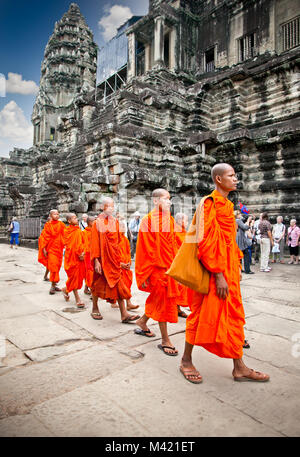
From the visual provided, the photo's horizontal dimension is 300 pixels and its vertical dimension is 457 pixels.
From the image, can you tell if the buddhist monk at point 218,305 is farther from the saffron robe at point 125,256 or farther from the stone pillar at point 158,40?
the stone pillar at point 158,40

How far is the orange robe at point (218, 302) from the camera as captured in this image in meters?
2.13

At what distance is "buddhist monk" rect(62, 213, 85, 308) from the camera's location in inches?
183

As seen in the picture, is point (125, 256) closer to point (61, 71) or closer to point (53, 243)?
point (53, 243)

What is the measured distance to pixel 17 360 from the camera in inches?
100

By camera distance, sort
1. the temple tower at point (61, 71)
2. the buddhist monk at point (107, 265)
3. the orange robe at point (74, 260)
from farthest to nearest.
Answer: the temple tower at point (61, 71)
the orange robe at point (74, 260)
the buddhist monk at point (107, 265)

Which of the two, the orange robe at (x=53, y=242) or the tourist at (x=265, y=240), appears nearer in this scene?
the orange robe at (x=53, y=242)

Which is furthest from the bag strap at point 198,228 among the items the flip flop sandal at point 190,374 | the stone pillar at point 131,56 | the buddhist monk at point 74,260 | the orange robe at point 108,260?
the stone pillar at point 131,56

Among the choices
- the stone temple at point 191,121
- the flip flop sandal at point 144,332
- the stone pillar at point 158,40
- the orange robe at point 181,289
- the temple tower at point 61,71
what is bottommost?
the flip flop sandal at point 144,332

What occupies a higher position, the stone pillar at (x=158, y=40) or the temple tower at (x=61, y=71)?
the temple tower at (x=61, y=71)

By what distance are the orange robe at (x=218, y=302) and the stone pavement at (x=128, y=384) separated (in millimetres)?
321

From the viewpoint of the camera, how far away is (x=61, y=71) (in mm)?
29469

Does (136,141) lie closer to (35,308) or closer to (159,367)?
(35,308)

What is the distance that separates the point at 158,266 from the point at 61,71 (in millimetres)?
32542
